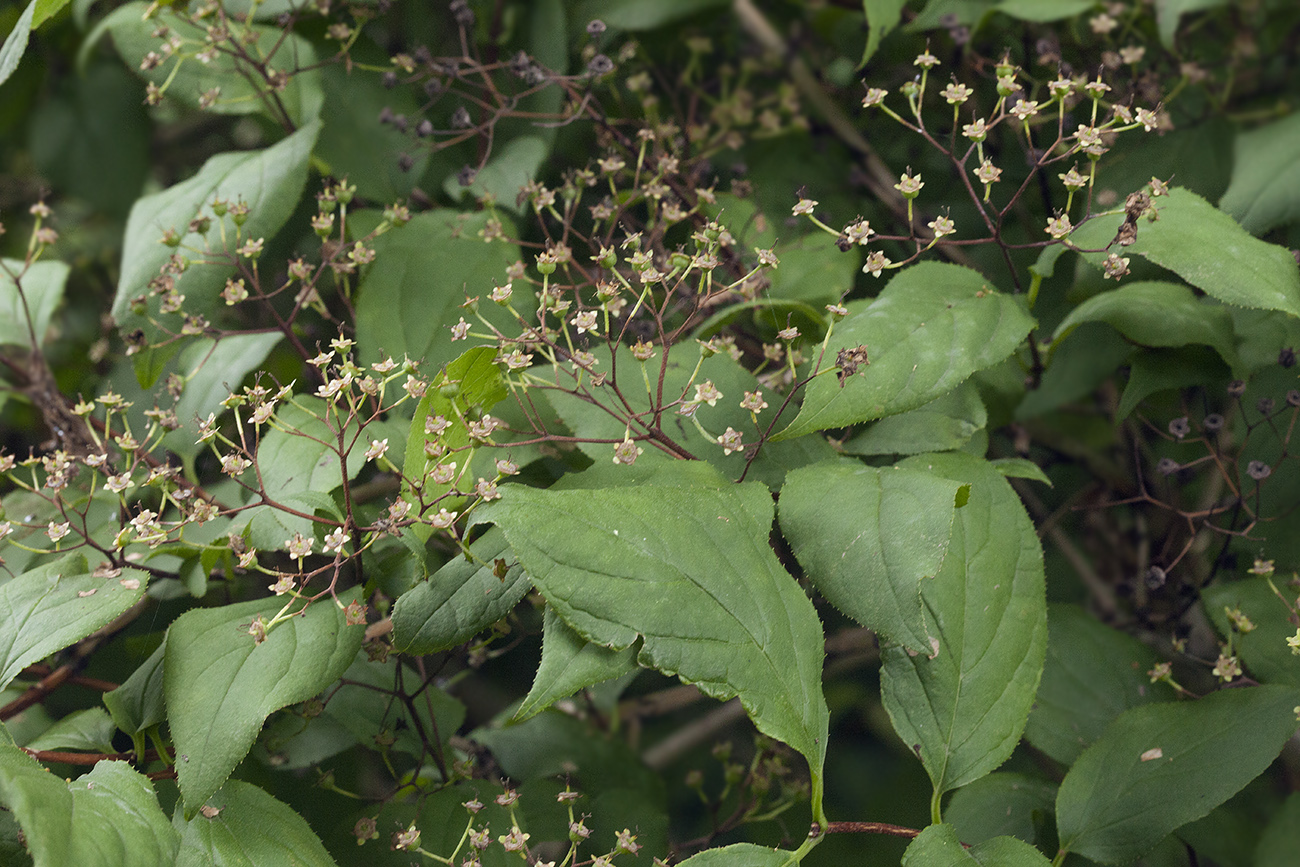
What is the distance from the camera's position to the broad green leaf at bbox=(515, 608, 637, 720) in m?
0.64

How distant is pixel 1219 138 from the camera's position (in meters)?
1.21

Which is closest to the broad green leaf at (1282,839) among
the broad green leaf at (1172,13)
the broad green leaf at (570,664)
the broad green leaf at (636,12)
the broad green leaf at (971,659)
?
the broad green leaf at (971,659)

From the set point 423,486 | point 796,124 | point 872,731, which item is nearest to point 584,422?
point 423,486

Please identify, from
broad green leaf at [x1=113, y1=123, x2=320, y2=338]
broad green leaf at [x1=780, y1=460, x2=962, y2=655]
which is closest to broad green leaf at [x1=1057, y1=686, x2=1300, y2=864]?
broad green leaf at [x1=780, y1=460, x2=962, y2=655]

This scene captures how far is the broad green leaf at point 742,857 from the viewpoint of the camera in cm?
69

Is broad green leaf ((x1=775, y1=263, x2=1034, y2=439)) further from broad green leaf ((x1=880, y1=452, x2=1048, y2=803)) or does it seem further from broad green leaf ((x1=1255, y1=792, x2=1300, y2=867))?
broad green leaf ((x1=1255, y1=792, x2=1300, y2=867))

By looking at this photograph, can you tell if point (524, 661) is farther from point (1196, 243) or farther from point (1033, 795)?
point (1196, 243)

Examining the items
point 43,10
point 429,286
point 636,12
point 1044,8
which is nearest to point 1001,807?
point 429,286

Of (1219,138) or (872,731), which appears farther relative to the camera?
(872,731)

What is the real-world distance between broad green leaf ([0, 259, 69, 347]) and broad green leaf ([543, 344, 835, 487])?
2.06ft

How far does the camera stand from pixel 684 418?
33.6 inches

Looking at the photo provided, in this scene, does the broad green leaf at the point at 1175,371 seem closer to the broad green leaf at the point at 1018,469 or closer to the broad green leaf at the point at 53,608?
the broad green leaf at the point at 1018,469

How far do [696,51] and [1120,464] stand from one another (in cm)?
75

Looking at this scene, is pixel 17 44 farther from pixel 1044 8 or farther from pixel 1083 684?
pixel 1083 684
